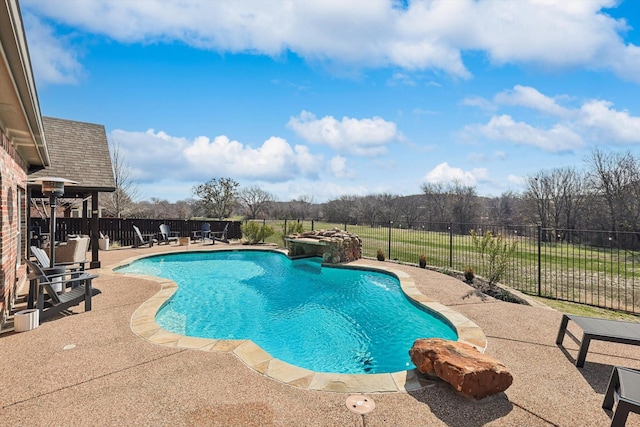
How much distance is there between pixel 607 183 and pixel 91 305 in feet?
91.8

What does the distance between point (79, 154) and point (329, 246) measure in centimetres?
873

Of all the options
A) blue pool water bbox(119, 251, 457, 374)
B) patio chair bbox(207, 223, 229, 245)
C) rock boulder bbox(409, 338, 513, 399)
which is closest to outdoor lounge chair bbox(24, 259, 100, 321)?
blue pool water bbox(119, 251, 457, 374)

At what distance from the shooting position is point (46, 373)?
328 centimetres

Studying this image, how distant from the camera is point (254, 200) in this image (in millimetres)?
37969

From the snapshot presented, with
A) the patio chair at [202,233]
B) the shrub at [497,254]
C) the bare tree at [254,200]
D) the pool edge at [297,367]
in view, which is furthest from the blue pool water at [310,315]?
the bare tree at [254,200]

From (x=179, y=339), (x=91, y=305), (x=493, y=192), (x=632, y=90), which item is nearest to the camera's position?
(x=179, y=339)

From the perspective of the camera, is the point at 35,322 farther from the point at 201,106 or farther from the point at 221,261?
the point at 201,106

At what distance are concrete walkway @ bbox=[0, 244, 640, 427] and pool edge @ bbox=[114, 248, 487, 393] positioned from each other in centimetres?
11

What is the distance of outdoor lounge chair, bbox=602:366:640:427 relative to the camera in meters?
2.17

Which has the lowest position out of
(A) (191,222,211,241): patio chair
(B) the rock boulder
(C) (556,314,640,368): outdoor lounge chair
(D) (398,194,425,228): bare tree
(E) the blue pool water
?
(E) the blue pool water

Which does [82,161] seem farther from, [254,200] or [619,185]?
[619,185]

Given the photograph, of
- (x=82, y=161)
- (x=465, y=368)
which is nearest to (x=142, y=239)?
(x=82, y=161)

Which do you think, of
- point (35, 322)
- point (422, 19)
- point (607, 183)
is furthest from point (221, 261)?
point (607, 183)

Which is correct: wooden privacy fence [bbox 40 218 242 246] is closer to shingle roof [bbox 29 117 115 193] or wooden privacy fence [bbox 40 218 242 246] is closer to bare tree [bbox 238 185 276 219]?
shingle roof [bbox 29 117 115 193]
